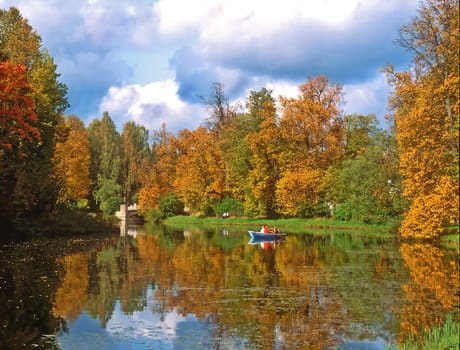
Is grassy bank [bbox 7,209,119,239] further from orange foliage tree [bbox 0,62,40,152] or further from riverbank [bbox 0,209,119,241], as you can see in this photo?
orange foliage tree [bbox 0,62,40,152]

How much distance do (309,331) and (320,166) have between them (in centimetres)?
5575

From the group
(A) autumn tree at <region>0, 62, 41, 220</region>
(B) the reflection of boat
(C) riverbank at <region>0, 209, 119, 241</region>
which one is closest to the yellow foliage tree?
(B) the reflection of boat

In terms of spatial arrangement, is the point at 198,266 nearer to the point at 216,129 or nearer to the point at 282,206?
the point at 282,206

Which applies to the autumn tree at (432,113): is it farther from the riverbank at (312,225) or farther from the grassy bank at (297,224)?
the grassy bank at (297,224)

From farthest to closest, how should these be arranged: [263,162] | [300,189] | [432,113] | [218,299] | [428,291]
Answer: [263,162] < [300,189] < [432,113] < [428,291] < [218,299]

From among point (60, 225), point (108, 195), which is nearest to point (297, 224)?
point (60, 225)

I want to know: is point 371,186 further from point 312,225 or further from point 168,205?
point 168,205

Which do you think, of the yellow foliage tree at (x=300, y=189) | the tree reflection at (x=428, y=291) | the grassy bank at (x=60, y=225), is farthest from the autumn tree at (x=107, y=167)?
the tree reflection at (x=428, y=291)

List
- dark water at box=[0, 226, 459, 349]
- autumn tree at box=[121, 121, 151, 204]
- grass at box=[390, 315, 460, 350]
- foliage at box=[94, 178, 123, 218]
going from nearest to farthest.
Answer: grass at box=[390, 315, 460, 350] < dark water at box=[0, 226, 459, 349] < foliage at box=[94, 178, 123, 218] < autumn tree at box=[121, 121, 151, 204]

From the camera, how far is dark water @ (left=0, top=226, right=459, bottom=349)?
1396cm

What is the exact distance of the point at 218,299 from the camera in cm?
1911

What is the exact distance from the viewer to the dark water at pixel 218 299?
14.0 meters

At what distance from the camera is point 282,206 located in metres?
70.6

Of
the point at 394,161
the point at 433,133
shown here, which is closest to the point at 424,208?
the point at 433,133
